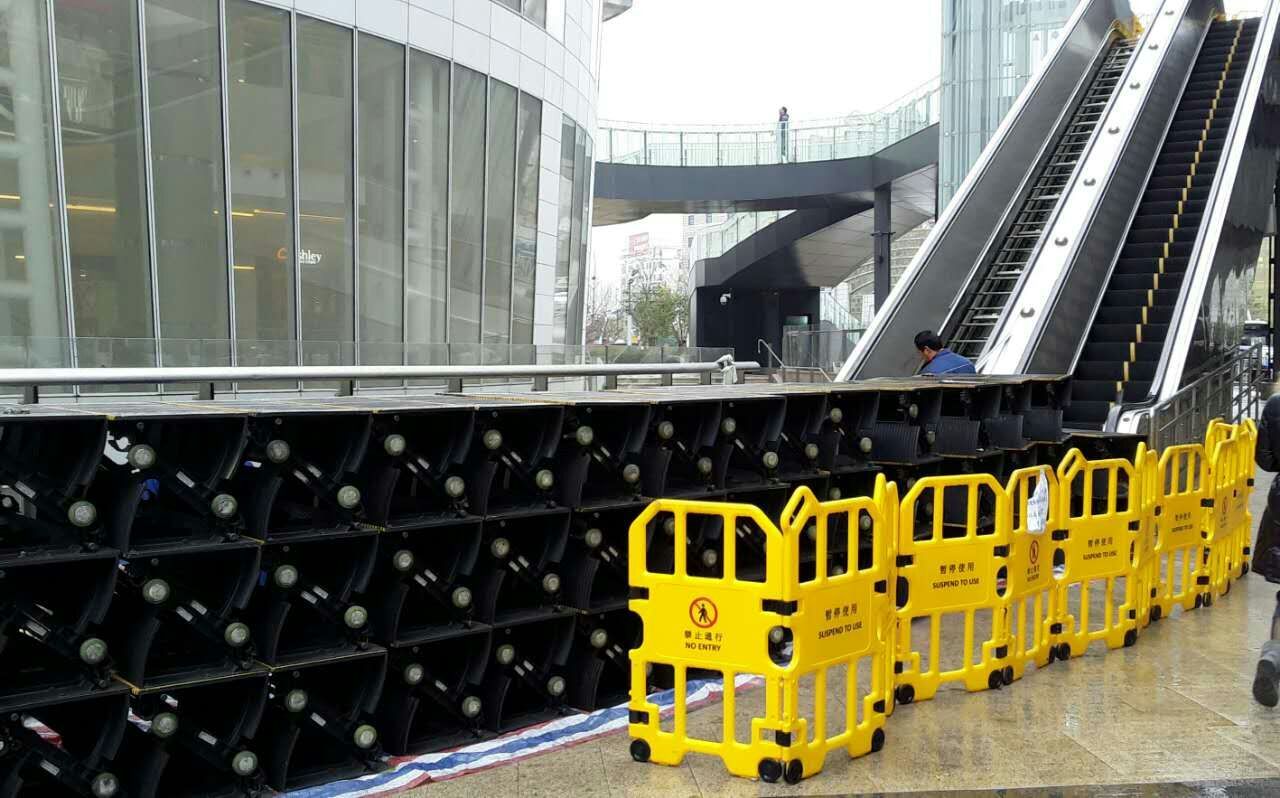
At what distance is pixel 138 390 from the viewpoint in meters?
11.9

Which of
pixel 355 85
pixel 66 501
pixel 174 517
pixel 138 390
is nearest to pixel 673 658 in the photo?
pixel 174 517

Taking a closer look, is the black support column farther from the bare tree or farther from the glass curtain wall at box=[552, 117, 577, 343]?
the bare tree

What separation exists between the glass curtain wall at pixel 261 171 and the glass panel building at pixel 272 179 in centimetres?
3

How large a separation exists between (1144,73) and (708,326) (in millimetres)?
31071

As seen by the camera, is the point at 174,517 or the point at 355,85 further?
the point at 355,85

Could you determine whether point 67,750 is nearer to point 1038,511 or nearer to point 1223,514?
point 1038,511

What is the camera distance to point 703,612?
18.7 feet

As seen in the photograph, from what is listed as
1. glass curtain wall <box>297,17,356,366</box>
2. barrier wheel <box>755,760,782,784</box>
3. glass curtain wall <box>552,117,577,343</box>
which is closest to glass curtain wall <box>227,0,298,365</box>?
glass curtain wall <box>297,17,356,366</box>

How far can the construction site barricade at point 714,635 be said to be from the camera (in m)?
5.45

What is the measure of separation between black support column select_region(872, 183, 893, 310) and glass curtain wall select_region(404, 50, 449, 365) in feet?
71.9

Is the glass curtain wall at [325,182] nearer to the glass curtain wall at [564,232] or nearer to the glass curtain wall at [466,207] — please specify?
the glass curtain wall at [466,207]

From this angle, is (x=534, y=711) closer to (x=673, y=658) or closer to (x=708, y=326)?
(x=673, y=658)

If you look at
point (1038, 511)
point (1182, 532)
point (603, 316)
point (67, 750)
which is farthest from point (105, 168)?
point (603, 316)

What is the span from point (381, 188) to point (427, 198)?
103 cm
